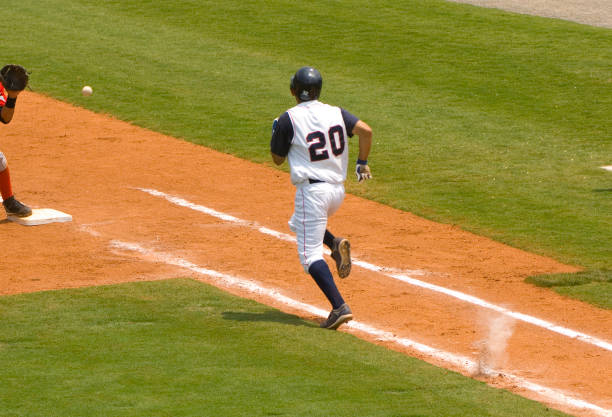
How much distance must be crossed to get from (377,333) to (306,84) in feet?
6.41

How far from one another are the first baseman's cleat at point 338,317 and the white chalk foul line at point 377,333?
28cm

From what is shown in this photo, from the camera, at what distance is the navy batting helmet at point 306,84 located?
7.83 meters

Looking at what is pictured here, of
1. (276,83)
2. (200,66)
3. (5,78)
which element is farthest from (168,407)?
(200,66)

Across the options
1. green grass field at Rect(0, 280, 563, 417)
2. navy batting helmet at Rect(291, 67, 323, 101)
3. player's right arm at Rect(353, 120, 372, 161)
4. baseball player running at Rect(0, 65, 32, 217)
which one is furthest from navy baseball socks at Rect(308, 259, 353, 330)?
baseball player running at Rect(0, 65, 32, 217)

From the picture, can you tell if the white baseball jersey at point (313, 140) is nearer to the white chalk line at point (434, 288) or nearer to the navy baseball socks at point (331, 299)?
the navy baseball socks at point (331, 299)

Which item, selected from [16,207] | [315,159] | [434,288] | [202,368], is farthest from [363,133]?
[16,207]

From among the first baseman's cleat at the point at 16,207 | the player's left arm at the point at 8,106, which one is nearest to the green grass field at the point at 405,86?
the first baseman's cleat at the point at 16,207

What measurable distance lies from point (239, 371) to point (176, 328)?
1086 mm

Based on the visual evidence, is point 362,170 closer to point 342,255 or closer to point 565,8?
point 342,255

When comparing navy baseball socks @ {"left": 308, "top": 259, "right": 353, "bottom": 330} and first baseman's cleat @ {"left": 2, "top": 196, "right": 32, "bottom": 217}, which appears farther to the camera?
first baseman's cleat @ {"left": 2, "top": 196, "right": 32, "bottom": 217}

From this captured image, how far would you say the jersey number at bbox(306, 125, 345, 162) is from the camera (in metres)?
7.74

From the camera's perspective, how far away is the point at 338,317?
7.67 meters

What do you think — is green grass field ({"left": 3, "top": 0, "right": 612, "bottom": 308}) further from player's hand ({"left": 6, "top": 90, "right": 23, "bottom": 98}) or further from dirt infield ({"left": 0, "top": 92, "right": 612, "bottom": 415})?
player's hand ({"left": 6, "top": 90, "right": 23, "bottom": 98})

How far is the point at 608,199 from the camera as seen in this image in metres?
12.3
